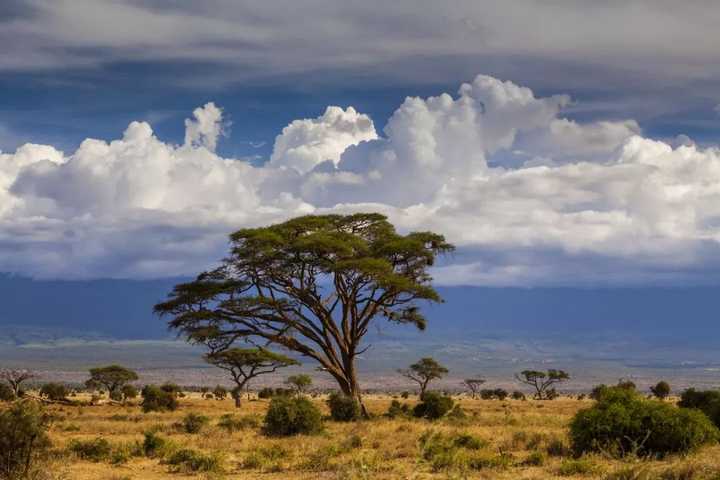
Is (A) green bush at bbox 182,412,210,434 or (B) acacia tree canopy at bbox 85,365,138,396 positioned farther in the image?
(B) acacia tree canopy at bbox 85,365,138,396

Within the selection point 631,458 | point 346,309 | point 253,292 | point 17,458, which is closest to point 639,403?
point 631,458

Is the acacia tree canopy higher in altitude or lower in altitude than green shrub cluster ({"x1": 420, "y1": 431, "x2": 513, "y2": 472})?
higher

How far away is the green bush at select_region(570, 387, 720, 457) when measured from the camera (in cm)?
2461

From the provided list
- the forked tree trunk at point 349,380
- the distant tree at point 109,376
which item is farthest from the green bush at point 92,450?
the distant tree at point 109,376

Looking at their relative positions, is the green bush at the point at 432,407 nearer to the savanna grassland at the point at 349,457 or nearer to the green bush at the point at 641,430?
the savanna grassland at the point at 349,457

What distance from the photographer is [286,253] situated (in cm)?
4375

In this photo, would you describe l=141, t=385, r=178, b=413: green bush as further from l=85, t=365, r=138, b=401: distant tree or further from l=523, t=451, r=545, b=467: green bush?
l=523, t=451, r=545, b=467: green bush

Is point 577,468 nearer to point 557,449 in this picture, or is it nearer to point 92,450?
point 557,449

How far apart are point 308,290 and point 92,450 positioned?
1845 centimetres

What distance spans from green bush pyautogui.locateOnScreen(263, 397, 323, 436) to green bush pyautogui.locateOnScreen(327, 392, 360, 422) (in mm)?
7565

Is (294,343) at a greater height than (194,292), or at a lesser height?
lesser

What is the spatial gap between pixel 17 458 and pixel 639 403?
18.4 metres

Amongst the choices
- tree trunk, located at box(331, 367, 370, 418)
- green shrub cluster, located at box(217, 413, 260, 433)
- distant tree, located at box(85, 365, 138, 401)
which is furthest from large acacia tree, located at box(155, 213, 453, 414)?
distant tree, located at box(85, 365, 138, 401)

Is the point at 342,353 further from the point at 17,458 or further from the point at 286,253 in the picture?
the point at 17,458
